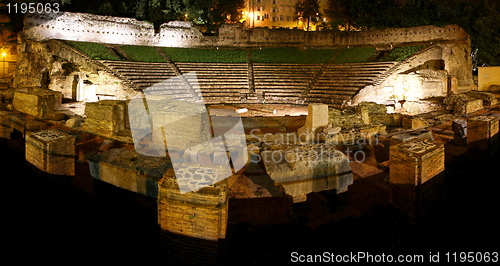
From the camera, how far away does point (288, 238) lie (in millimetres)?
3697

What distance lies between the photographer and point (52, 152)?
4.55 m

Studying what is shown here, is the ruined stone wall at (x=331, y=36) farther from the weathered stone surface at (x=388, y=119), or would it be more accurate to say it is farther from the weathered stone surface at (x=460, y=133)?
the weathered stone surface at (x=460, y=133)

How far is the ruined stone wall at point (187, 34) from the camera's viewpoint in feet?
64.5

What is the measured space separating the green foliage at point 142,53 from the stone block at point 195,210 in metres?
17.6

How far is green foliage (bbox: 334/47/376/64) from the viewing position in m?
19.5

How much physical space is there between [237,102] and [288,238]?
12.7 m

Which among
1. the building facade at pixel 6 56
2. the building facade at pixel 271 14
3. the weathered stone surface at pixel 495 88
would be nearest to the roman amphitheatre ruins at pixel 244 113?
the weathered stone surface at pixel 495 88

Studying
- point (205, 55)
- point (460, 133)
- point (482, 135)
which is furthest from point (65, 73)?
point (482, 135)

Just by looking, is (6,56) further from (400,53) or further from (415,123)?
(400,53)

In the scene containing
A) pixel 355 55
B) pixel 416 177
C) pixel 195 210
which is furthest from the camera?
pixel 355 55

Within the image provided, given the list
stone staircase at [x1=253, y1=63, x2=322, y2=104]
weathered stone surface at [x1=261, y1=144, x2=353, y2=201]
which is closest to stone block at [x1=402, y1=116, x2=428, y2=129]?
stone staircase at [x1=253, y1=63, x2=322, y2=104]

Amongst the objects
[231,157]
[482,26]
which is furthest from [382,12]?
[231,157]

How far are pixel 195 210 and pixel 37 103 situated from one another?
8.24 m

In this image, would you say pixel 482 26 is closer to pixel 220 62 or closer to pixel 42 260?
pixel 220 62
